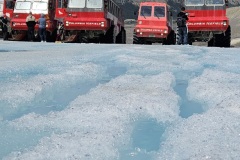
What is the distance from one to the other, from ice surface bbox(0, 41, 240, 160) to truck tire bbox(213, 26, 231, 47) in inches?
499

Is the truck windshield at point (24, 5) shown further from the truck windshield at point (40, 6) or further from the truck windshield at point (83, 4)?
the truck windshield at point (83, 4)

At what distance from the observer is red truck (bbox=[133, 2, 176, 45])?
18703 millimetres

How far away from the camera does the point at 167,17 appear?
1942cm

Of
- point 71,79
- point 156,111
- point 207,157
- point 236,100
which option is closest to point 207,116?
point 156,111

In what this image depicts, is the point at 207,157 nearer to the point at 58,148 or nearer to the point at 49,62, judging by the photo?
the point at 58,148

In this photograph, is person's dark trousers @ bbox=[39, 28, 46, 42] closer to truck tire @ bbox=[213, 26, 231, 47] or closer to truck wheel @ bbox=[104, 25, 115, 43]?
truck wheel @ bbox=[104, 25, 115, 43]

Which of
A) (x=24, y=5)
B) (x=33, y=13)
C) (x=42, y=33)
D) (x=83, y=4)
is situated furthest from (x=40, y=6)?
(x=83, y=4)

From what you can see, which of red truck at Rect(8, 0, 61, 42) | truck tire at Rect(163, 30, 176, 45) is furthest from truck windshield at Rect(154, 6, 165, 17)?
red truck at Rect(8, 0, 61, 42)

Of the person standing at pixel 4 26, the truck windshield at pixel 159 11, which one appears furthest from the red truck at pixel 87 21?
the person standing at pixel 4 26

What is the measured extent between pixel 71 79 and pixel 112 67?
1.73 meters

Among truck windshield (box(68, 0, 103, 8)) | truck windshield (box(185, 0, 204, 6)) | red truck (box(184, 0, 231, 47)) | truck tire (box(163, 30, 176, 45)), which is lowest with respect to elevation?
truck tire (box(163, 30, 176, 45))

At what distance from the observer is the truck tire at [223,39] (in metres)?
17.8

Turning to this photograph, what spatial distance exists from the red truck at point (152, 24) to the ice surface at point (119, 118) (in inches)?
521

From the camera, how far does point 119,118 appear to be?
10.3ft
